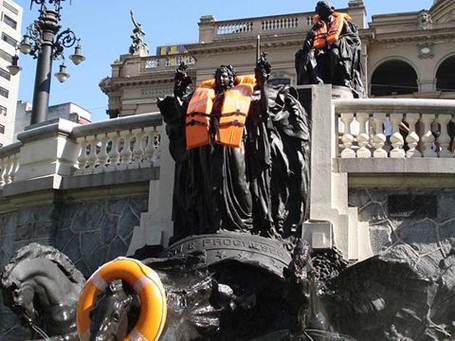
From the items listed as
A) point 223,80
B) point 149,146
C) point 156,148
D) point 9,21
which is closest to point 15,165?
point 149,146

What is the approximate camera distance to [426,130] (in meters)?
9.66

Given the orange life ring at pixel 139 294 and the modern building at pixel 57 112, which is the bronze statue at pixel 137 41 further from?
the orange life ring at pixel 139 294

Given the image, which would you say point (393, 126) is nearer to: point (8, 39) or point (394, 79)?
point (394, 79)

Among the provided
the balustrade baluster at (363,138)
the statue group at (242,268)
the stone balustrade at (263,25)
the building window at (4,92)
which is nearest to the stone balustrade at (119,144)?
the statue group at (242,268)

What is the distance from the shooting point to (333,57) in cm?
1079

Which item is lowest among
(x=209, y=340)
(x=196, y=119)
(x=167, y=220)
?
(x=209, y=340)

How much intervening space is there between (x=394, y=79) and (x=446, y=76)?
3.03m

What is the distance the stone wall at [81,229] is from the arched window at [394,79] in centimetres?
3579

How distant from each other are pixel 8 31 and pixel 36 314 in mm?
92912

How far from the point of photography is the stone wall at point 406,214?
928cm

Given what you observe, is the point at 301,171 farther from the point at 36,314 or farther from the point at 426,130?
the point at 36,314

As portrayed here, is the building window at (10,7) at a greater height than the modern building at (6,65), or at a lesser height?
greater

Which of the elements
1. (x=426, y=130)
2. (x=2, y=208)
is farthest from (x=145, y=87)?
(x=426, y=130)

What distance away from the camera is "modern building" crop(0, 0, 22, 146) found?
8724cm
